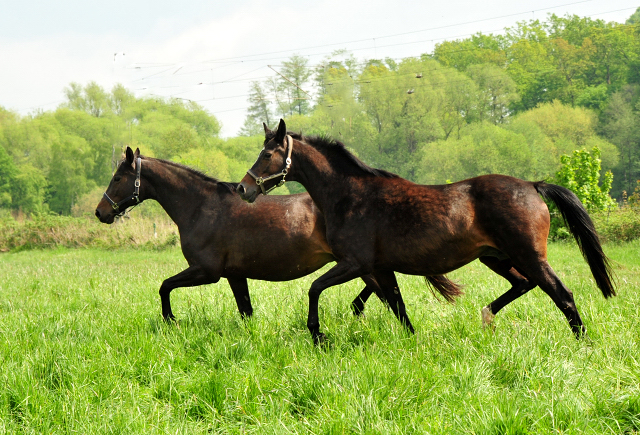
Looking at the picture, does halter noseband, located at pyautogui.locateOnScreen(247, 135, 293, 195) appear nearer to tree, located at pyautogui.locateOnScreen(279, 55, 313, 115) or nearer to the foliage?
the foliage

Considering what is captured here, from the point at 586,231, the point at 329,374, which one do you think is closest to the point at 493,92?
the point at 586,231

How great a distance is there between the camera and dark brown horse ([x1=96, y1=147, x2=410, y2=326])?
249 inches

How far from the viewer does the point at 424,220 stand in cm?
493

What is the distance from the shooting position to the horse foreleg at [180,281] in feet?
20.2

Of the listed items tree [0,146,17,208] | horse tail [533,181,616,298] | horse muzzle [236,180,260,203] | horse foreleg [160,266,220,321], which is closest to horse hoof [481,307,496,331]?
horse tail [533,181,616,298]

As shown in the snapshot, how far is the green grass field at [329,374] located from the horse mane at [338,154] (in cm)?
149

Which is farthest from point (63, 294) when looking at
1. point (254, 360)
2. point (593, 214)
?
point (593, 214)

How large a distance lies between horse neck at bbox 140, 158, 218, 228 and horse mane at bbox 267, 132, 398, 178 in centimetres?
155

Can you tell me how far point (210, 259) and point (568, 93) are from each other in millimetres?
76825

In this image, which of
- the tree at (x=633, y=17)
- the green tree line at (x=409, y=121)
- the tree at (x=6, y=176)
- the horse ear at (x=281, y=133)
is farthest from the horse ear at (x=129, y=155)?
the tree at (x=633, y=17)

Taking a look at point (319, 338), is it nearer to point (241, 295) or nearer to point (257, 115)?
point (241, 295)

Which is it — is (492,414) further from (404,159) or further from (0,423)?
(404,159)

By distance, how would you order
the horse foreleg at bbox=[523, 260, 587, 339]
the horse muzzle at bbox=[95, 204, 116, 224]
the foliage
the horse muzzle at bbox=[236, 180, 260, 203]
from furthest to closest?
the foliage, the horse muzzle at bbox=[95, 204, 116, 224], the horse muzzle at bbox=[236, 180, 260, 203], the horse foreleg at bbox=[523, 260, 587, 339]

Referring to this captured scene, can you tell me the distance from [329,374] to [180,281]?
299cm
